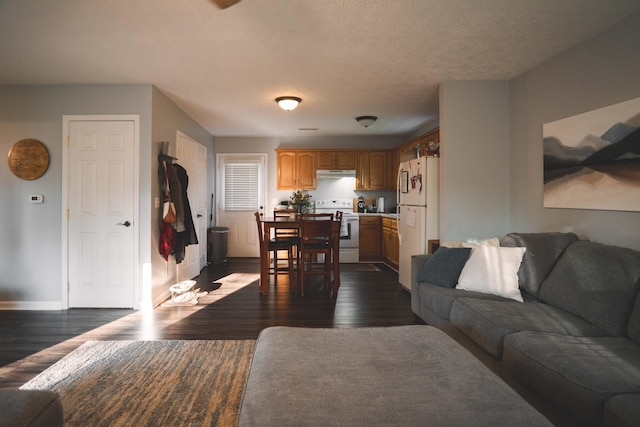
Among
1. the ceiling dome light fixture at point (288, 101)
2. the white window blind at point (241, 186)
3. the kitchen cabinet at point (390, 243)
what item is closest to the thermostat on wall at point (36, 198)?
the ceiling dome light fixture at point (288, 101)

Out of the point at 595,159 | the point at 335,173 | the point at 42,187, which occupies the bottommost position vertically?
the point at 42,187

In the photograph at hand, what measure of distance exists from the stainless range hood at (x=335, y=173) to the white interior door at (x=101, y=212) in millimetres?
3721

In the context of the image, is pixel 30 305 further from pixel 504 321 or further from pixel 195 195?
pixel 504 321

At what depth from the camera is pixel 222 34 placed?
2.68 metres

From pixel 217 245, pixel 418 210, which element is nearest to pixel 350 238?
pixel 217 245

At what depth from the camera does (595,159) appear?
2.68m

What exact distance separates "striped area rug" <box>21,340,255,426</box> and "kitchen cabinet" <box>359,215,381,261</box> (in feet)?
13.5

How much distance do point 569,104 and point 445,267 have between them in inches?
69.7

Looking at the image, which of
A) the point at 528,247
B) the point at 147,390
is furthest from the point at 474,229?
the point at 147,390

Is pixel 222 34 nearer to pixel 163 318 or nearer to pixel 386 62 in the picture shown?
pixel 386 62

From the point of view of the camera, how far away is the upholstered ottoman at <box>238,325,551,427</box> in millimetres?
1051

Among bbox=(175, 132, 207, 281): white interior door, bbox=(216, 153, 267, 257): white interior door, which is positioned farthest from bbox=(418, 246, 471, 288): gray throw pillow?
bbox=(216, 153, 267, 257): white interior door

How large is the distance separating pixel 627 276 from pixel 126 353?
11.4 ft

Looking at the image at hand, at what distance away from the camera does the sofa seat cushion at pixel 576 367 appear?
143 centimetres
